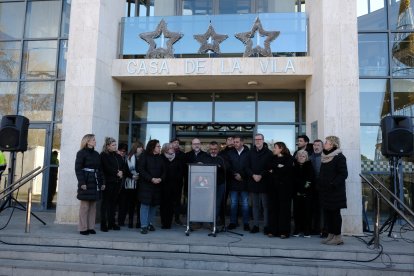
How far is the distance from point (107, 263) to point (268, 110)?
6.10m

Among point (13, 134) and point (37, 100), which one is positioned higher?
point (37, 100)

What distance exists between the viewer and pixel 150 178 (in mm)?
6910

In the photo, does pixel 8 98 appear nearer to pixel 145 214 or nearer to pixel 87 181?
pixel 87 181

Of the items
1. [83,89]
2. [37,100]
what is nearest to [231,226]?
[83,89]

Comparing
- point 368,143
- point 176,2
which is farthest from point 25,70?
point 368,143

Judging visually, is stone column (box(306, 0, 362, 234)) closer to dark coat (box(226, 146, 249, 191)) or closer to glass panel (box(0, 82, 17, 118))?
dark coat (box(226, 146, 249, 191))

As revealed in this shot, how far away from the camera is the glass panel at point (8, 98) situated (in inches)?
413

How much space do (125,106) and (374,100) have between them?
646 centimetres

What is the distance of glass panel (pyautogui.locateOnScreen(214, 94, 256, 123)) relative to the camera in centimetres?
1025

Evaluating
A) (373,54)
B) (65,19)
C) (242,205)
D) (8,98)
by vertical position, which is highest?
(65,19)

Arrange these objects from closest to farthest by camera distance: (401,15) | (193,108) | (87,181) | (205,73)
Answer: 1. (87,181)
2. (205,73)
3. (401,15)
4. (193,108)

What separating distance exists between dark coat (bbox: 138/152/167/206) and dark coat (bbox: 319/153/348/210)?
289 centimetres

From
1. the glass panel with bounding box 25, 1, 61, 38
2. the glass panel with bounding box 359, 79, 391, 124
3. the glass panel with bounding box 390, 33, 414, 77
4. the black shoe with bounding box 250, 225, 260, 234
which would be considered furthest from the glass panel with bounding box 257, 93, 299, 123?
the glass panel with bounding box 25, 1, 61, 38

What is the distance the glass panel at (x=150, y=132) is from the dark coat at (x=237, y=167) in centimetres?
322
